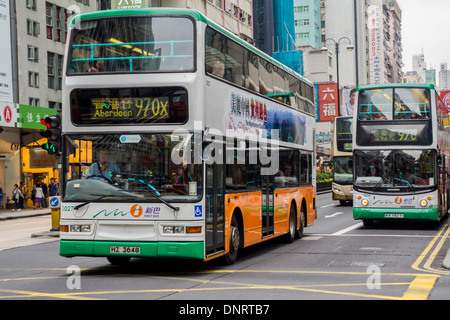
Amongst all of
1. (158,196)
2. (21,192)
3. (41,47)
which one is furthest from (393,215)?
(41,47)

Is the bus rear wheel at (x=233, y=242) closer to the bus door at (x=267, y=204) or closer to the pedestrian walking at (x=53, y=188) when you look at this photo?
the bus door at (x=267, y=204)

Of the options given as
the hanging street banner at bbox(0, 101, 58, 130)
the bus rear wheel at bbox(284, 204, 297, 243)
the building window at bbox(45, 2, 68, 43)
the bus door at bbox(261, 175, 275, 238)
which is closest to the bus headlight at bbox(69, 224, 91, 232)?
the bus door at bbox(261, 175, 275, 238)

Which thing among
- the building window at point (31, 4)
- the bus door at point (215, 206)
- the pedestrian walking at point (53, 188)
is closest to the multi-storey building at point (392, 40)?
the building window at point (31, 4)

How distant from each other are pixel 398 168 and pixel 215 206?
411 inches

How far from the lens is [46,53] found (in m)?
48.5

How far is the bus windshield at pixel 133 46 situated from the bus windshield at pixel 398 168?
11.1 meters

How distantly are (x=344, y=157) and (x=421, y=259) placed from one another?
75.7ft

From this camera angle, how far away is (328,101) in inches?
2128

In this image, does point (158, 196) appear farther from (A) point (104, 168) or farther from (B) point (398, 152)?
(B) point (398, 152)

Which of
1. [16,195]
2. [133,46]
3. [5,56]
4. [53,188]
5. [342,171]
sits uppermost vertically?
[5,56]

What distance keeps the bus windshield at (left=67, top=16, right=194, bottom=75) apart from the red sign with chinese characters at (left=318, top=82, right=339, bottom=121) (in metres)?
42.1

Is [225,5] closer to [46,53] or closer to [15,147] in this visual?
[46,53]

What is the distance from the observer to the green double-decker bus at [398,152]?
70.2ft

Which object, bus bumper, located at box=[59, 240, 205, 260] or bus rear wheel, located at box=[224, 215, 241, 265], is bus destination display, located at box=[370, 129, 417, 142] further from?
bus bumper, located at box=[59, 240, 205, 260]
